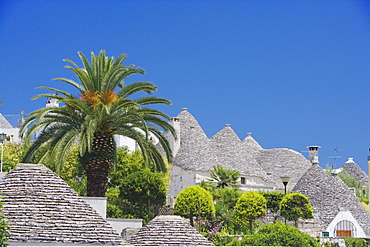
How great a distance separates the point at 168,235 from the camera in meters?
21.6

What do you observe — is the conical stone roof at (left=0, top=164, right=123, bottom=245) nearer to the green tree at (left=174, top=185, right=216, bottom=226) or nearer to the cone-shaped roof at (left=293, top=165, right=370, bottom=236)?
the green tree at (left=174, top=185, right=216, bottom=226)

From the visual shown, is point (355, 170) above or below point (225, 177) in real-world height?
above

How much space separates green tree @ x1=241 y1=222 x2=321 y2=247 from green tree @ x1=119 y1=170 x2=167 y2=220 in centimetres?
517

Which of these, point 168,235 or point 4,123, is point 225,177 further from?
point 4,123

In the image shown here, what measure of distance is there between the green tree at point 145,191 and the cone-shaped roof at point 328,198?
11.9 meters

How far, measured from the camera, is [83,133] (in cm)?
2733

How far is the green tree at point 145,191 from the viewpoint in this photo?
33688mm

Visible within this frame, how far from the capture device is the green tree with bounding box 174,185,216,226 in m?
33.5

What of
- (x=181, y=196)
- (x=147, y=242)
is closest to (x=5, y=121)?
(x=181, y=196)

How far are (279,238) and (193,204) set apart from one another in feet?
16.6

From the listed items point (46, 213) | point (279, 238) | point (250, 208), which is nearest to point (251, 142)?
point (250, 208)

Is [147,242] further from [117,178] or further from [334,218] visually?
[334,218]

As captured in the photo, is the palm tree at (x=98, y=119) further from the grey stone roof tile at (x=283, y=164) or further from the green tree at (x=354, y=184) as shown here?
the green tree at (x=354, y=184)

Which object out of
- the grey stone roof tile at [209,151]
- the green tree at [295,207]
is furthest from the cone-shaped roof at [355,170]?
the green tree at [295,207]
